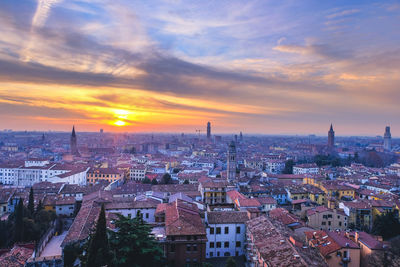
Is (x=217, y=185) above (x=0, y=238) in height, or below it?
above

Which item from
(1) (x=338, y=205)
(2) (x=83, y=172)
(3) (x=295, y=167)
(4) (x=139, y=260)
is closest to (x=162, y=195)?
(4) (x=139, y=260)

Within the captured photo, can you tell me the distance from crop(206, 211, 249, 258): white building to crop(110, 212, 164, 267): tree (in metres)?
5.59

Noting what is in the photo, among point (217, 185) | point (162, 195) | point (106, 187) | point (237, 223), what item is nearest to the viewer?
point (237, 223)

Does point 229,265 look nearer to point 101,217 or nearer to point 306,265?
point 306,265

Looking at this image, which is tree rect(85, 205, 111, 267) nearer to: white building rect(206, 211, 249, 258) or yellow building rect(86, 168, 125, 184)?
white building rect(206, 211, 249, 258)

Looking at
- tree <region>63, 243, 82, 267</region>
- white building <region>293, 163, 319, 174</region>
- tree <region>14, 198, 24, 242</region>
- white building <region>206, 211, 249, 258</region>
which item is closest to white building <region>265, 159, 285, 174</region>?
white building <region>293, 163, 319, 174</region>

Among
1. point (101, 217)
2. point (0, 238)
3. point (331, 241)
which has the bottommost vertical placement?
point (0, 238)

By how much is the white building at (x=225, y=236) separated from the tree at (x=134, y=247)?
220 inches

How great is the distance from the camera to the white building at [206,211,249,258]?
18.6m

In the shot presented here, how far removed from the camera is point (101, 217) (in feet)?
38.4

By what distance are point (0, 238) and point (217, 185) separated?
18.9 meters

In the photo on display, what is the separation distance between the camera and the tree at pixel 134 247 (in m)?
12.9

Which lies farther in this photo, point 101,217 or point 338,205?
point 338,205

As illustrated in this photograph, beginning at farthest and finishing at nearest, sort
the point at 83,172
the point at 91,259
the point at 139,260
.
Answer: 1. the point at 83,172
2. the point at 139,260
3. the point at 91,259
